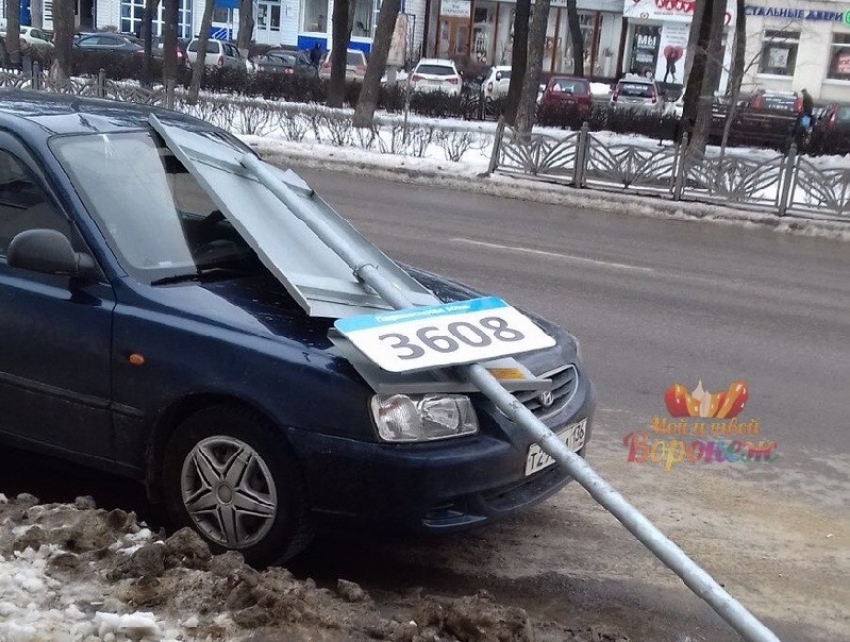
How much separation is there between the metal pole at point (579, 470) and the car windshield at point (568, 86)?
32.2 m

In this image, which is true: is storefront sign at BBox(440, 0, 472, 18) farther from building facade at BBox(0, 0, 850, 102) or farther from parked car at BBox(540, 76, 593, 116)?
parked car at BBox(540, 76, 593, 116)

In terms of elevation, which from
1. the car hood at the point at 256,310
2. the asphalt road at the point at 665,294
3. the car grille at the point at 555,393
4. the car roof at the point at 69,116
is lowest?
the asphalt road at the point at 665,294

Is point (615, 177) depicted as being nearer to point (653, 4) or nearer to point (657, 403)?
point (657, 403)

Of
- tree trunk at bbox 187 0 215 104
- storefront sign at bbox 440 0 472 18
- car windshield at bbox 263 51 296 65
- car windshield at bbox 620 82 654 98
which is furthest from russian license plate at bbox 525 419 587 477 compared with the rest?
storefront sign at bbox 440 0 472 18

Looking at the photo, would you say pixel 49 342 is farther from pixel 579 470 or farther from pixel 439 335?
pixel 579 470

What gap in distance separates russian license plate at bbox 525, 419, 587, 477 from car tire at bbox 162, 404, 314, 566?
85cm

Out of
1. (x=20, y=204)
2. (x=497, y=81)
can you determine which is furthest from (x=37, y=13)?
(x=20, y=204)

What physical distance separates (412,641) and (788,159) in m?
15.5

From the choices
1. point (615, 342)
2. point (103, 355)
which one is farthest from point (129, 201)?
point (615, 342)

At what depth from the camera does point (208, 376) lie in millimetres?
4016

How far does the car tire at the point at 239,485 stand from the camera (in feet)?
13.1

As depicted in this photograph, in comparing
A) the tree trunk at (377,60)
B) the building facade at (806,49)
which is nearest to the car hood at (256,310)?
the tree trunk at (377,60)

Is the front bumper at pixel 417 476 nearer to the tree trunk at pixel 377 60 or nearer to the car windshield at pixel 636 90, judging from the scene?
the tree trunk at pixel 377 60

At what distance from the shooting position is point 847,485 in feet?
18.5
